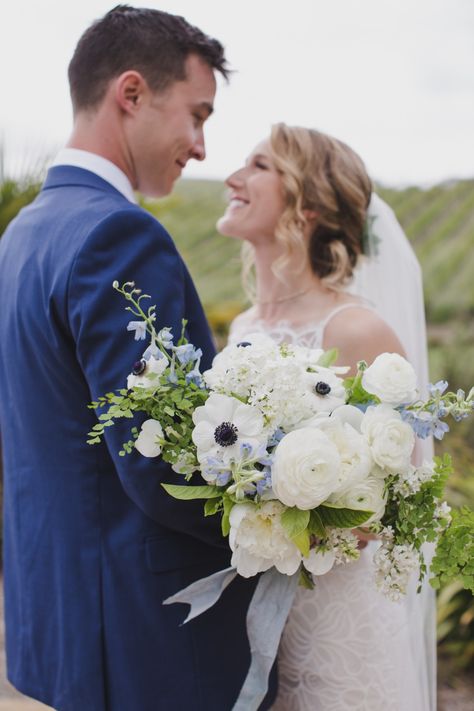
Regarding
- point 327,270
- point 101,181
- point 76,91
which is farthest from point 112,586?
point 327,270

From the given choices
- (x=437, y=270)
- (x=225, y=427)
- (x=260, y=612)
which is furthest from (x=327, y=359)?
(x=437, y=270)

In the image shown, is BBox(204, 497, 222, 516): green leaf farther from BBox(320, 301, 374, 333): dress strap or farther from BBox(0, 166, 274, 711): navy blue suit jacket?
BBox(320, 301, 374, 333): dress strap

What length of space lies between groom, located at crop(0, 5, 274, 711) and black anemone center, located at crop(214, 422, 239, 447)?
281 millimetres

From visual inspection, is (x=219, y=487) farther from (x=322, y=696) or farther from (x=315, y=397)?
(x=322, y=696)

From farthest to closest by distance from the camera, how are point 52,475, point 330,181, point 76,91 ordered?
point 330,181 < point 76,91 < point 52,475

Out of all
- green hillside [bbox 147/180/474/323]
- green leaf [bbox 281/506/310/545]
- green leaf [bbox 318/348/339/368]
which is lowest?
green hillside [bbox 147/180/474/323]

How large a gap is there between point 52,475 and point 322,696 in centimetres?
116

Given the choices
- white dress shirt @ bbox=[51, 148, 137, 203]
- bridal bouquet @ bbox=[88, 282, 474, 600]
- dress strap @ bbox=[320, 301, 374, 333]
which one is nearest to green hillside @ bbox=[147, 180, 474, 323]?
dress strap @ bbox=[320, 301, 374, 333]

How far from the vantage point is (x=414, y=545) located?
149 centimetres

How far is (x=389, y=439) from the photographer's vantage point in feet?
4.61

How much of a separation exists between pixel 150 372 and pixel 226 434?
198mm

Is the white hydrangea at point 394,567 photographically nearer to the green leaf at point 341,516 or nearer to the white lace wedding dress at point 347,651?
the green leaf at point 341,516

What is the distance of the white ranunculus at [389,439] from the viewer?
140 cm

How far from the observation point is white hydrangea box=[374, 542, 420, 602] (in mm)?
1471
